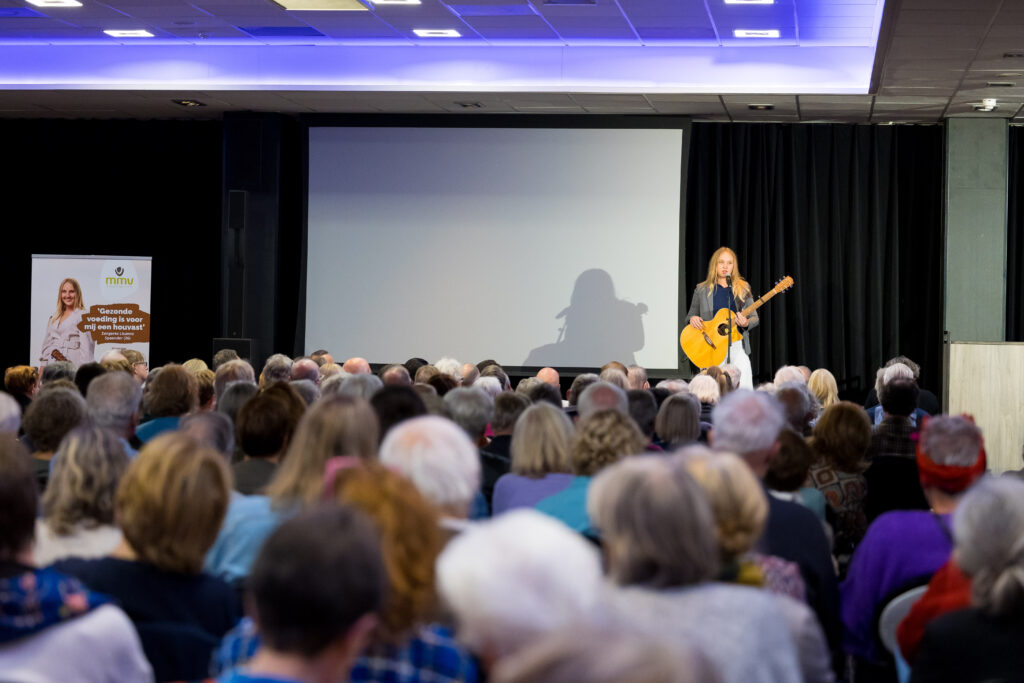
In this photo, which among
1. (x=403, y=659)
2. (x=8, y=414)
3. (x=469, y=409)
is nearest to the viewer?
(x=403, y=659)

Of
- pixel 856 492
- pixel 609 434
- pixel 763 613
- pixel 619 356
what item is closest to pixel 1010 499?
pixel 763 613

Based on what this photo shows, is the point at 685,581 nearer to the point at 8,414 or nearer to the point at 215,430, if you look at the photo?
the point at 215,430

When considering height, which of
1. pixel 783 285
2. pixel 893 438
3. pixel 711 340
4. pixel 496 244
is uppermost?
pixel 496 244

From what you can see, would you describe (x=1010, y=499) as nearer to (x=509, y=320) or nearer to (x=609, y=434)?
(x=609, y=434)

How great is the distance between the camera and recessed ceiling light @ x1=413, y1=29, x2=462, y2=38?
10312 millimetres

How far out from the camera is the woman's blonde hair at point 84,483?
2842mm

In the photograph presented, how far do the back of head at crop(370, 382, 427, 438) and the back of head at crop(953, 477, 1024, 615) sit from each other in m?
1.98

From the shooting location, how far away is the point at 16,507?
2217 mm

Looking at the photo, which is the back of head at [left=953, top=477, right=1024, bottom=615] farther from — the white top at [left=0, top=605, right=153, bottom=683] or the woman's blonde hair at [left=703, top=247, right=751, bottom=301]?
the woman's blonde hair at [left=703, top=247, right=751, bottom=301]

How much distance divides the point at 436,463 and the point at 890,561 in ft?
4.42

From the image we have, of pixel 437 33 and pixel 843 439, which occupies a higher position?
pixel 437 33

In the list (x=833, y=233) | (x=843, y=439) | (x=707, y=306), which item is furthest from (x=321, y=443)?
(x=833, y=233)

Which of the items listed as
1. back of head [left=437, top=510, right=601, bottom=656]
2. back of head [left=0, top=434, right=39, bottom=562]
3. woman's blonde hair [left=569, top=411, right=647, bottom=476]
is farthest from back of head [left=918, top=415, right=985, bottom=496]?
back of head [left=0, top=434, right=39, bottom=562]

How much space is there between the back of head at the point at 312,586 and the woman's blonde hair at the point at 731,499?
87 centimetres
